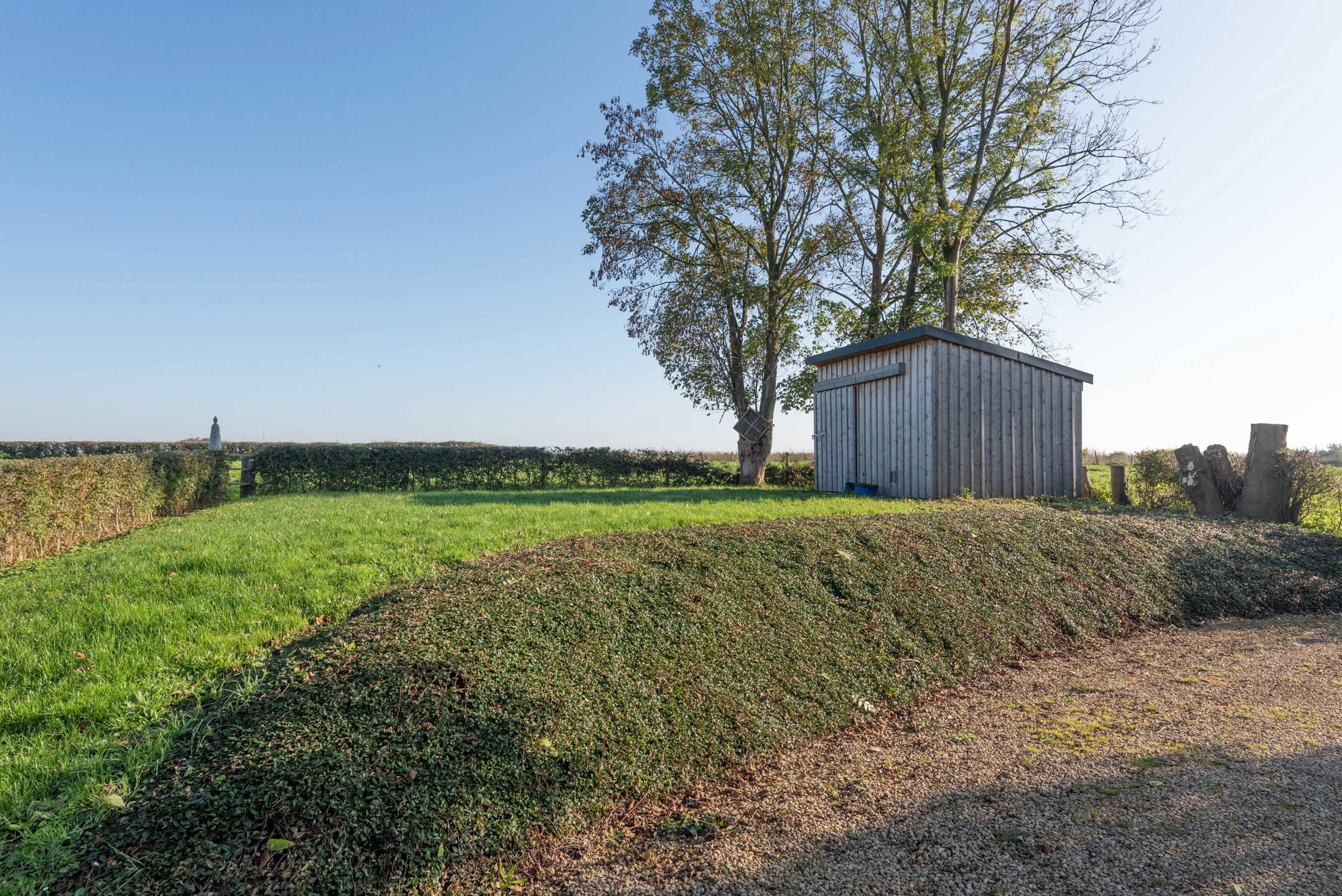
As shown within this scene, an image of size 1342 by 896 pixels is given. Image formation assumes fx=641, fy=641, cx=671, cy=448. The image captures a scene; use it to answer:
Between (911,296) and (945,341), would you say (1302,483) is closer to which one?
(945,341)

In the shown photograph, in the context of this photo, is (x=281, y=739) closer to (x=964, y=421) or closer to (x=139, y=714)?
(x=139, y=714)

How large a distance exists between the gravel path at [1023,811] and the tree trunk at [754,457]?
13177 millimetres

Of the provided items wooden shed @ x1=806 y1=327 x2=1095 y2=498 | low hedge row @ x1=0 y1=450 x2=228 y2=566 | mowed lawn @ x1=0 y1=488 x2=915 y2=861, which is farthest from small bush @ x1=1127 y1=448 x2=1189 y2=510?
low hedge row @ x1=0 y1=450 x2=228 y2=566

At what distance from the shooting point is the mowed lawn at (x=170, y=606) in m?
3.19

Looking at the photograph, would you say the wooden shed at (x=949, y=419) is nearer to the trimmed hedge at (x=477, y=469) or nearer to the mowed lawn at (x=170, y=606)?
the mowed lawn at (x=170, y=606)

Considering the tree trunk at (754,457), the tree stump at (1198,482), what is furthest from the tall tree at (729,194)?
the tree stump at (1198,482)

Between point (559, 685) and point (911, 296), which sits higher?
point (911, 296)

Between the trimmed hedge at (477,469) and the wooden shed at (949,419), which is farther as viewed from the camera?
the trimmed hedge at (477,469)

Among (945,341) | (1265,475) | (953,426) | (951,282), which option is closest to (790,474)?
(951,282)

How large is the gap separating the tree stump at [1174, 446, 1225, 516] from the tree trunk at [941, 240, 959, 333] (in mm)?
5566

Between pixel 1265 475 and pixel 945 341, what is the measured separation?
19.8 feet

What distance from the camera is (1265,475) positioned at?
11.5m

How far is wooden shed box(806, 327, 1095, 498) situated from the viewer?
11945 mm

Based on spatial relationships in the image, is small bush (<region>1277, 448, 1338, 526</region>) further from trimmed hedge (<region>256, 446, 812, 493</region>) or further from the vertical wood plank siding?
trimmed hedge (<region>256, 446, 812, 493</region>)
